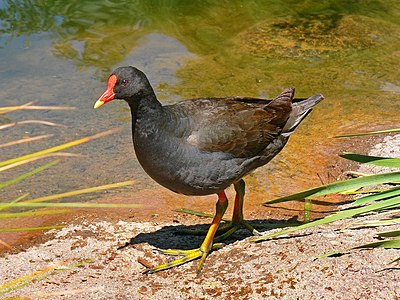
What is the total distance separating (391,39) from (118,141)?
4.32 meters

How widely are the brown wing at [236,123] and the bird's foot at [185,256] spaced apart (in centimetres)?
72

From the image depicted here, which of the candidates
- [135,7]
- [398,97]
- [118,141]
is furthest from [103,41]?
[398,97]

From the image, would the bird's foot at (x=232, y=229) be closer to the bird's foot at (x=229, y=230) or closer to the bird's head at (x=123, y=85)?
the bird's foot at (x=229, y=230)

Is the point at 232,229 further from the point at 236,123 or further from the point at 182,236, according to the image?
the point at 236,123

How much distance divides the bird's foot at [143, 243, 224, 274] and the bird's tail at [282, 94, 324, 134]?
106cm

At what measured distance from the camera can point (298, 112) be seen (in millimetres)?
5148

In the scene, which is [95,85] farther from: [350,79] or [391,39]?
[391,39]

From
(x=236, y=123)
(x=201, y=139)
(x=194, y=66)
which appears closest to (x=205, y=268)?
(x=201, y=139)

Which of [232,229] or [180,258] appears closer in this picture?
[180,258]

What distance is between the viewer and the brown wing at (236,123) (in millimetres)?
4625

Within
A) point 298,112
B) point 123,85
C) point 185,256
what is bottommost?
point 185,256

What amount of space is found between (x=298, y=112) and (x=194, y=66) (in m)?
3.17

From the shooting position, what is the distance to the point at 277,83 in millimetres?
7738

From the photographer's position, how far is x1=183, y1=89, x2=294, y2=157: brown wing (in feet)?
15.2
